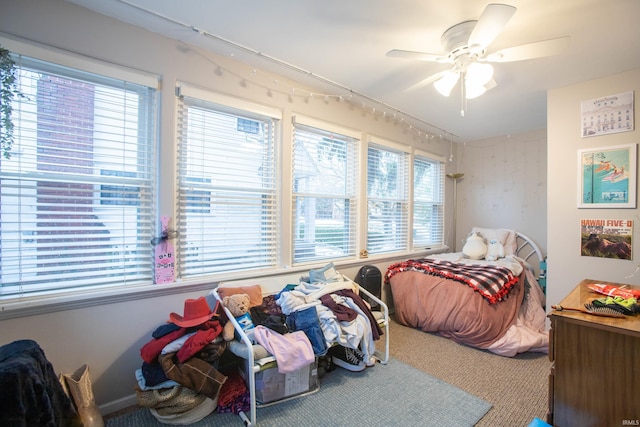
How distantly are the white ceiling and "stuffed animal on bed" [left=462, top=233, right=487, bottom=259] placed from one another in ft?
6.34

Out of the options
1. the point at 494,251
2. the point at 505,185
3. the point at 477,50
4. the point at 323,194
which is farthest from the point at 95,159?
the point at 505,185

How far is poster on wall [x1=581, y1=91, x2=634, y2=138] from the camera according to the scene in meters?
2.43

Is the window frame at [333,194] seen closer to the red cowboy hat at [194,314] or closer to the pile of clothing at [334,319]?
the pile of clothing at [334,319]

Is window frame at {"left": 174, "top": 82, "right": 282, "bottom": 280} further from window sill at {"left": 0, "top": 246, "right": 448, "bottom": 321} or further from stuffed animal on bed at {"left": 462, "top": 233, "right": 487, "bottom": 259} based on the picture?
stuffed animal on bed at {"left": 462, "top": 233, "right": 487, "bottom": 259}

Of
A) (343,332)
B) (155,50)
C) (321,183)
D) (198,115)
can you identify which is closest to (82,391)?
(343,332)

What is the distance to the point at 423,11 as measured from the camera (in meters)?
1.71

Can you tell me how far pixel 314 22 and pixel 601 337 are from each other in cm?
237

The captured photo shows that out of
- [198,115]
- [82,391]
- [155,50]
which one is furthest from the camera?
[198,115]

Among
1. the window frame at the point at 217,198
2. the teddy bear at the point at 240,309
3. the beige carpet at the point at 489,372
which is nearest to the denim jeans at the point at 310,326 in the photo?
the teddy bear at the point at 240,309

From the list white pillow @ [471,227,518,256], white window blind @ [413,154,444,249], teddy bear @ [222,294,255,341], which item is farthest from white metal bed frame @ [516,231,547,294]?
teddy bear @ [222,294,255,341]

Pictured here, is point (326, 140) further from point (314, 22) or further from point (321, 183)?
point (314, 22)

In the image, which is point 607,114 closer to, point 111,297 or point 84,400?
point 111,297

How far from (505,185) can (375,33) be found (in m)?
3.56

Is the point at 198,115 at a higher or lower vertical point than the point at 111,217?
higher
